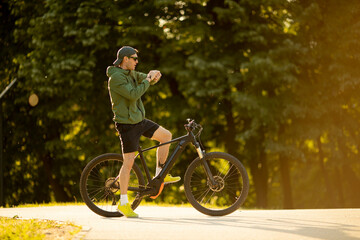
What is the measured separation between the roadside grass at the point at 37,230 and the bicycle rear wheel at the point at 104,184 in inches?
24.4

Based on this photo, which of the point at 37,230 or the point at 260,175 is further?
the point at 260,175

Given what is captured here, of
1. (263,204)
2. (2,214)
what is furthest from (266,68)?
(2,214)

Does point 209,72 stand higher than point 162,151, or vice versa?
point 162,151

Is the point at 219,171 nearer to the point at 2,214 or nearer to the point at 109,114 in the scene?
the point at 2,214

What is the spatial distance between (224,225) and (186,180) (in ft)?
3.09

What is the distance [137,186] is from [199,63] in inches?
349

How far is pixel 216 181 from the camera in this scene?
658 centimetres

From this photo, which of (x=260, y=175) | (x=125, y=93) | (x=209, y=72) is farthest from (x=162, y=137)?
(x=260, y=175)

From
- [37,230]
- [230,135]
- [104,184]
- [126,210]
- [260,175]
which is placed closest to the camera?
[37,230]

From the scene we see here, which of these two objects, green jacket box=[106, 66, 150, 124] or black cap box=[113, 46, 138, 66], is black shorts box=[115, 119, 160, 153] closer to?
green jacket box=[106, 66, 150, 124]

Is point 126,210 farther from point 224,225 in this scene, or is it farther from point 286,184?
point 286,184

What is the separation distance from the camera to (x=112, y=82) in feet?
21.1

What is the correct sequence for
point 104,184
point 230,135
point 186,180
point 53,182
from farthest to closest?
point 53,182
point 230,135
point 104,184
point 186,180

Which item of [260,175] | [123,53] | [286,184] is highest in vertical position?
[123,53]
